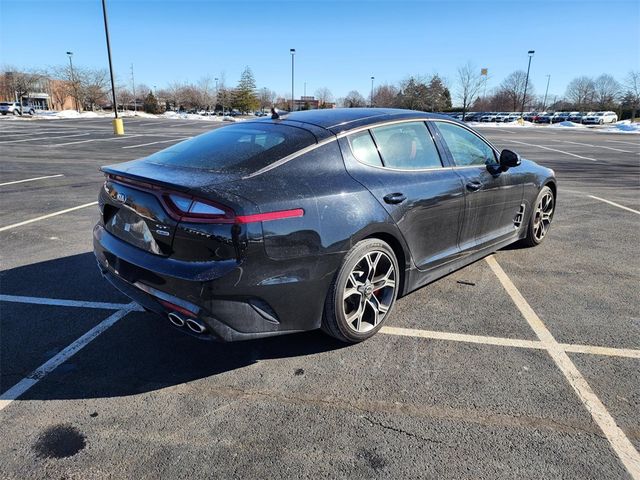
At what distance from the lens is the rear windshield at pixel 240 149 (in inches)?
116

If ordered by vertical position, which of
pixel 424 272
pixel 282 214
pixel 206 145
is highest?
pixel 206 145

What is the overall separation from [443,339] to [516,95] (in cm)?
8574

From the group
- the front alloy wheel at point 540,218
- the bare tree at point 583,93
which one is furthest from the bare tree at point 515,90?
the front alloy wheel at point 540,218

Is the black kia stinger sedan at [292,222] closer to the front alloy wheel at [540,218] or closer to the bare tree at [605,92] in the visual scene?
the front alloy wheel at [540,218]

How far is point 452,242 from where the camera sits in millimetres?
3943

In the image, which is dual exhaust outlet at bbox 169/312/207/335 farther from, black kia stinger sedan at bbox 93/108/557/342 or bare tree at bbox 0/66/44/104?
bare tree at bbox 0/66/44/104

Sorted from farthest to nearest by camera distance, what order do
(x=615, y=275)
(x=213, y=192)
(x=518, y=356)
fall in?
(x=615, y=275)
(x=518, y=356)
(x=213, y=192)

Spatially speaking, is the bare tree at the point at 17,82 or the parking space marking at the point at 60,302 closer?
the parking space marking at the point at 60,302

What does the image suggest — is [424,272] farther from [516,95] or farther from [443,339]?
[516,95]

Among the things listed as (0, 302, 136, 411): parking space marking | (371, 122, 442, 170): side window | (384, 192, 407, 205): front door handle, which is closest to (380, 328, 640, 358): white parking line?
(384, 192, 407, 205): front door handle

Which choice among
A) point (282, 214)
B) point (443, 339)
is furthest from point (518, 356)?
point (282, 214)

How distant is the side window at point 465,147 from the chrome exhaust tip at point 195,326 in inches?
103

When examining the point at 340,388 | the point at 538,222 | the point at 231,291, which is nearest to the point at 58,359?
the point at 231,291

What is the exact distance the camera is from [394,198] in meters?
3.29
